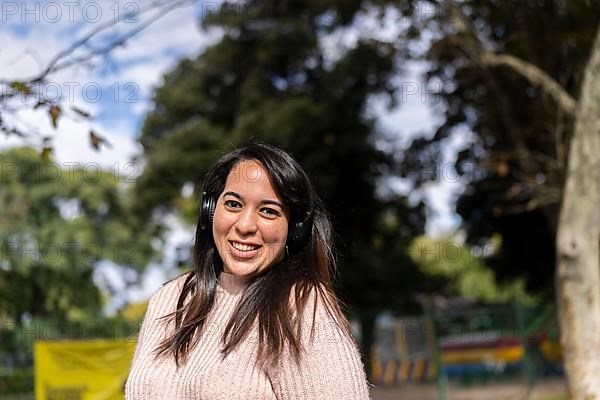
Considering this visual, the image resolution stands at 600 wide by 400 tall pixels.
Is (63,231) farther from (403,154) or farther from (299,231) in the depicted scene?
(299,231)

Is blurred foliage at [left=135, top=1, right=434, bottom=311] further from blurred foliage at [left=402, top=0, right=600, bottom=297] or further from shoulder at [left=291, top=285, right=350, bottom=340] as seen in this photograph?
shoulder at [left=291, top=285, right=350, bottom=340]

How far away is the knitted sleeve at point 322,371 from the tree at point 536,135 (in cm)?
562

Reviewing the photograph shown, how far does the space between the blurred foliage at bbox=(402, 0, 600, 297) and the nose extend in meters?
6.27

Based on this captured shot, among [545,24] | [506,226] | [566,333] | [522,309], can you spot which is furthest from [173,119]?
[566,333]

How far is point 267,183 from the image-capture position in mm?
2156

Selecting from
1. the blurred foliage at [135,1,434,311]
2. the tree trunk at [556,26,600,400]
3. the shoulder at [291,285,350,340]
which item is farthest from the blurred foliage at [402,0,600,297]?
the shoulder at [291,285,350,340]

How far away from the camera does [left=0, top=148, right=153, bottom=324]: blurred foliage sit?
2875 centimetres

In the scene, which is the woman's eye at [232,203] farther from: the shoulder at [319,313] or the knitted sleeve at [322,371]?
the knitted sleeve at [322,371]

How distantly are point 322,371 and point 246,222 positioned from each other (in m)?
0.42

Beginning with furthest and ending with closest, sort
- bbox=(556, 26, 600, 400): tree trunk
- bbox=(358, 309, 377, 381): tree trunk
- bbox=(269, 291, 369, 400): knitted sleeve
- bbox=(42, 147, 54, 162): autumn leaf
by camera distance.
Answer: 1. bbox=(358, 309, 377, 381): tree trunk
2. bbox=(556, 26, 600, 400): tree trunk
3. bbox=(42, 147, 54, 162): autumn leaf
4. bbox=(269, 291, 369, 400): knitted sleeve

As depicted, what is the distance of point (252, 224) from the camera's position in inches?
83.9

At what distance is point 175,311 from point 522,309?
1529cm

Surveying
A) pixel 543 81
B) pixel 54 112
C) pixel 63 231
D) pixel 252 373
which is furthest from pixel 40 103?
pixel 63 231

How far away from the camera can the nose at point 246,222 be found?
6.98ft
